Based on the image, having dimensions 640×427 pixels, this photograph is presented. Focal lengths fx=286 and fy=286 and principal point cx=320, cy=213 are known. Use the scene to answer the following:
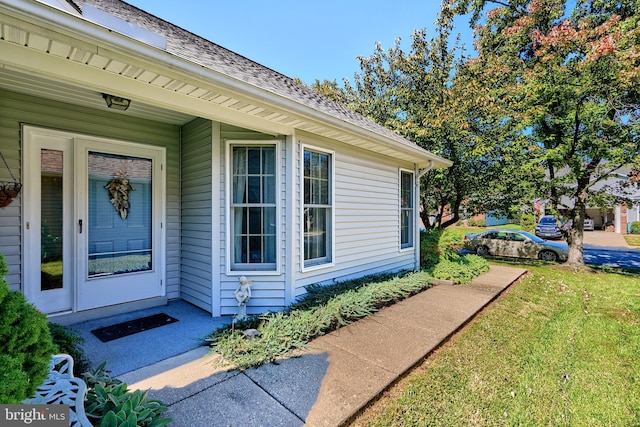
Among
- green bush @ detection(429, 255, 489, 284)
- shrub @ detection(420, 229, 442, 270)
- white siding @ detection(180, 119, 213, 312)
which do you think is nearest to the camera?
white siding @ detection(180, 119, 213, 312)

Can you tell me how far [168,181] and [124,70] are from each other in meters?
2.35

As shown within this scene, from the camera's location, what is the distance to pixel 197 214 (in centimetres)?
430

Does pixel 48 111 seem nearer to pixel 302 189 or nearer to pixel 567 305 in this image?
pixel 302 189

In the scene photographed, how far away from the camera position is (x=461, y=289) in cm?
590

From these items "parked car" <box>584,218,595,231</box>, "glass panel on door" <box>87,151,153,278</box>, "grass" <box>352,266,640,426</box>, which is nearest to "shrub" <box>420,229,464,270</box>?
"grass" <box>352,266,640,426</box>

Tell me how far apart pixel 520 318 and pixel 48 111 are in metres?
7.17

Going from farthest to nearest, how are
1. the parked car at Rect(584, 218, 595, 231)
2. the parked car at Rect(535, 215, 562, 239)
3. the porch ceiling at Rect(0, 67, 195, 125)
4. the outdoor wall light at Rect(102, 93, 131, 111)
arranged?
the parked car at Rect(584, 218, 595, 231)
the parked car at Rect(535, 215, 562, 239)
the outdoor wall light at Rect(102, 93, 131, 111)
the porch ceiling at Rect(0, 67, 195, 125)

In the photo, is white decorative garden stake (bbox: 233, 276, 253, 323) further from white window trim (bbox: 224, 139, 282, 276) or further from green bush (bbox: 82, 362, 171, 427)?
green bush (bbox: 82, 362, 171, 427)

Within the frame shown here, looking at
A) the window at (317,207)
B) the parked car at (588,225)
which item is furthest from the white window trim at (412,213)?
the parked car at (588,225)

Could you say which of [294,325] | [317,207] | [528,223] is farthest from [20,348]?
[528,223]

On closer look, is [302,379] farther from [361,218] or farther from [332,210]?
[361,218]

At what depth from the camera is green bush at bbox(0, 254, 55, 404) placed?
1.25 meters

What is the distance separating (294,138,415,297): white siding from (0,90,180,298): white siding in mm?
2054

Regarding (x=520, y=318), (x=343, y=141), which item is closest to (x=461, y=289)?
(x=520, y=318)
